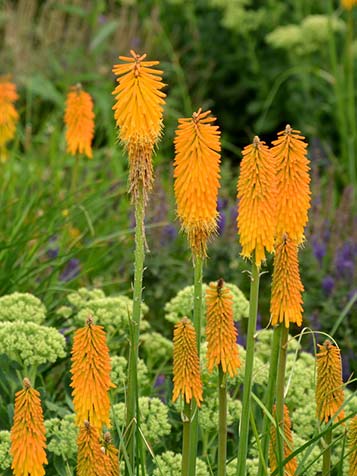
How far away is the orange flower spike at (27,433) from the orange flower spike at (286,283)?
536mm

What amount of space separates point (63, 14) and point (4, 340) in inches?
242

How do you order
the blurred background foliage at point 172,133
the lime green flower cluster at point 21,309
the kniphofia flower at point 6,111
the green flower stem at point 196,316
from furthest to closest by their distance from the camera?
1. the kniphofia flower at point 6,111
2. the blurred background foliage at point 172,133
3. the lime green flower cluster at point 21,309
4. the green flower stem at point 196,316

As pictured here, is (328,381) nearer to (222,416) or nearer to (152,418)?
(222,416)

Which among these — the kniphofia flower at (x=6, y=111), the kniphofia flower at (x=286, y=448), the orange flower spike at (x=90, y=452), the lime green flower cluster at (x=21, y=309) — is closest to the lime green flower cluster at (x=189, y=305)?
the lime green flower cluster at (x=21, y=309)

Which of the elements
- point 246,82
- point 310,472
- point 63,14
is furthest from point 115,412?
point 63,14

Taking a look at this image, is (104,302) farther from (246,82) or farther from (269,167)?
(246,82)

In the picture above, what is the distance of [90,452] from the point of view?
6.93 ft

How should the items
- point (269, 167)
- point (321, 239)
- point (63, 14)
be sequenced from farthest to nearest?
point (63, 14), point (321, 239), point (269, 167)

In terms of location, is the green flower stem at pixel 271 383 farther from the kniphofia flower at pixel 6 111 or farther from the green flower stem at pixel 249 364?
the kniphofia flower at pixel 6 111

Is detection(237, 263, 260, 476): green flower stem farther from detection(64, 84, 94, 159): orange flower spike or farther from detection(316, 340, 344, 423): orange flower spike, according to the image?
detection(64, 84, 94, 159): orange flower spike

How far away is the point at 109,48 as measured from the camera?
301 inches

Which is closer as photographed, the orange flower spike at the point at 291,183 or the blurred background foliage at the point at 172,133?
the orange flower spike at the point at 291,183

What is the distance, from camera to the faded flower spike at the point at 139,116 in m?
2.22

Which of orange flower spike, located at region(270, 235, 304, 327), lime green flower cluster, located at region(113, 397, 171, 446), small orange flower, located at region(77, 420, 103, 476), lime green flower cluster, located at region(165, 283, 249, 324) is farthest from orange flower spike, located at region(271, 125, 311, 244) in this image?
lime green flower cluster, located at region(165, 283, 249, 324)
